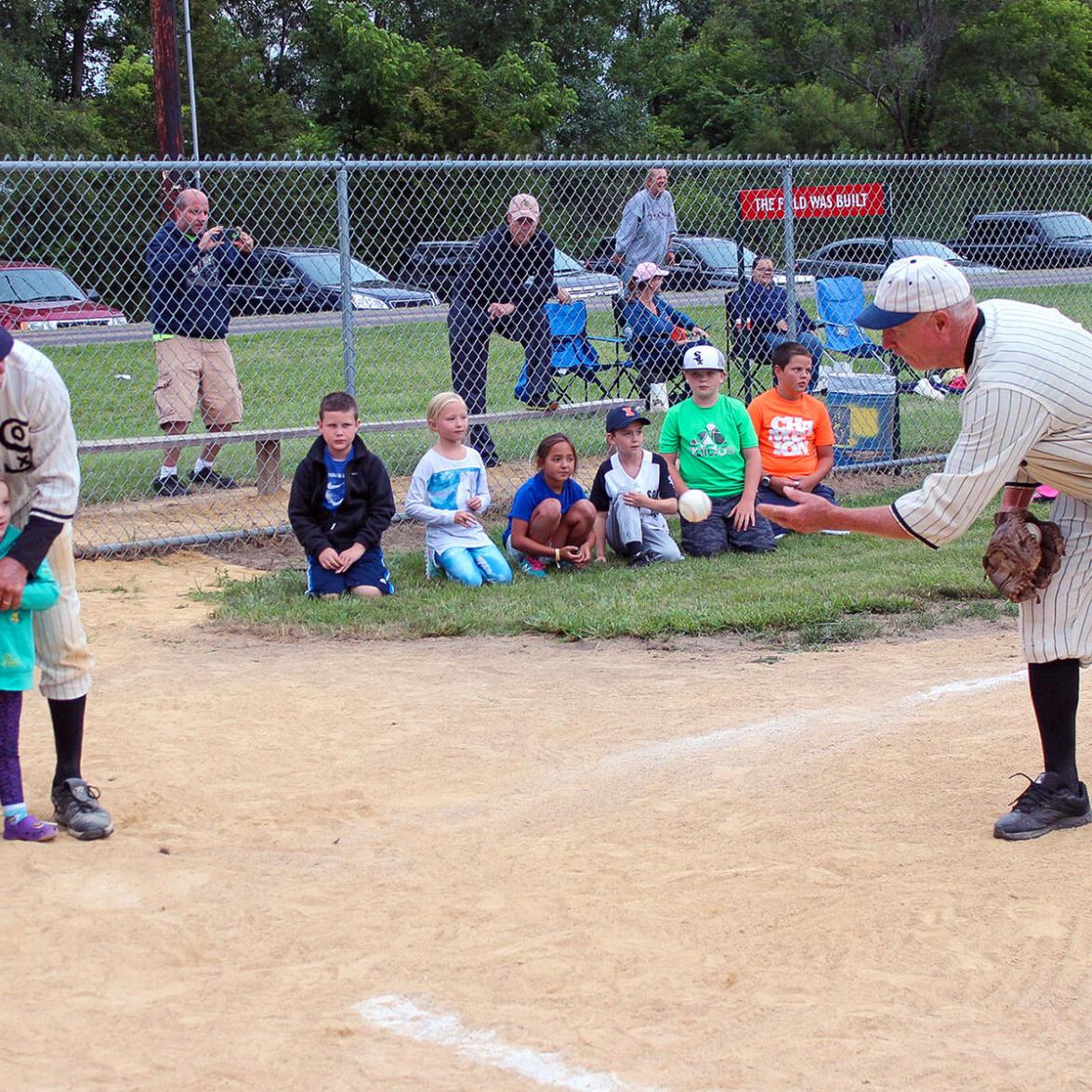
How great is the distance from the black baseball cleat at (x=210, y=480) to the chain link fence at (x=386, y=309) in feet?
0.51

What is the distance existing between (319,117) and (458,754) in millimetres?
34608

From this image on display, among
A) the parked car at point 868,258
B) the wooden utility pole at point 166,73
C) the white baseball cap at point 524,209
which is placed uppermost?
the wooden utility pole at point 166,73

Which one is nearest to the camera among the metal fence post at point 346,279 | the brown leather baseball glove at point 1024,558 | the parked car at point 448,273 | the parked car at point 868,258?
the brown leather baseball glove at point 1024,558

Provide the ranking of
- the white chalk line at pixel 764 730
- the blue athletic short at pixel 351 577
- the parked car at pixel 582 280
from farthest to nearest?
the parked car at pixel 582 280 → the blue athletic short at pixel 351 577 → the white chalk line at pixel 764 730

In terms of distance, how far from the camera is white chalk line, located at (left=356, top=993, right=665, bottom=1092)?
3.15 m

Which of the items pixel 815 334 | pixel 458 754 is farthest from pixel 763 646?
pixel 815 334

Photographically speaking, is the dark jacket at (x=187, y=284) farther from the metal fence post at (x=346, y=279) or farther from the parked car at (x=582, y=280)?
the parked car at (x=582, y=280)

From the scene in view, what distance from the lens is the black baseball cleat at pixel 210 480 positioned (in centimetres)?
1058

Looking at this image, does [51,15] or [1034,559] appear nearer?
[1034,559]

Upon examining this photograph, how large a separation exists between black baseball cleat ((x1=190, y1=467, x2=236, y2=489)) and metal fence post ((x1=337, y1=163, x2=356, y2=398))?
162 cm

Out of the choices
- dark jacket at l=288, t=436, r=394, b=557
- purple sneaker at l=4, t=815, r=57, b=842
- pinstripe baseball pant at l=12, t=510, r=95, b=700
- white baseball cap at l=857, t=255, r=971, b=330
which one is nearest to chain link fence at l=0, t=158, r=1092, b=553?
dark jacket at l=288, t=436, r=394, b=557

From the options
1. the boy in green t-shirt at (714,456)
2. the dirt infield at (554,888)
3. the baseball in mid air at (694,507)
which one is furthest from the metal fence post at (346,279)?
the dirt infield at (554,888)

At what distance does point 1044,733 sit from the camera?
458cm

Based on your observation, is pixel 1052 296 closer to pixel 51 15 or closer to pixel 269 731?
pixel 269 731
